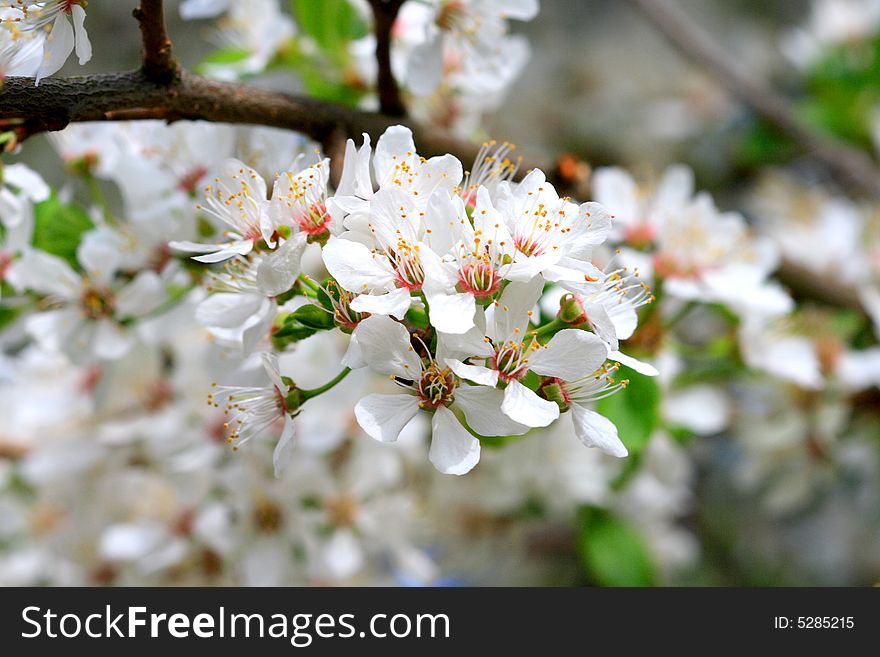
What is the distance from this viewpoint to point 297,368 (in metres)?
1.02

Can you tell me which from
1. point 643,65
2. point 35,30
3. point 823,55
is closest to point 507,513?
point 35,30

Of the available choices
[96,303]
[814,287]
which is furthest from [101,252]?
[814,287]

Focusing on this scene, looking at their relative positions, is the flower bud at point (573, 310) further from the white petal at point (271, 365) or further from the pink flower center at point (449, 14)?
the pink flower center at point (449, 14)

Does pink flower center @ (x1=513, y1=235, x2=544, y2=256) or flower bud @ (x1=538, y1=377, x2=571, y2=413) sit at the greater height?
pink flower center @ (x1=513, y1=235, x2=544, y2=256)

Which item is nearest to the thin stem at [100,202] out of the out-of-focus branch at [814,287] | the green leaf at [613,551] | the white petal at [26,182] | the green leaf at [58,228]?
the green leaf at [58,228]

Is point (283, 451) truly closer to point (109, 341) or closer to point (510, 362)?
point (510, 362)

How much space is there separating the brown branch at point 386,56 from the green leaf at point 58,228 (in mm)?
355

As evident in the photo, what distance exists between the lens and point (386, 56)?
88cm

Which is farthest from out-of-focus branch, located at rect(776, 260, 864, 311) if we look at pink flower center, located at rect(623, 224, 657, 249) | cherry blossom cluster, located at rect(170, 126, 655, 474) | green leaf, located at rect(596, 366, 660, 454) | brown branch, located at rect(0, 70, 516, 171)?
cherry blossom cluster, located at rect(170, 126, 655, 474)

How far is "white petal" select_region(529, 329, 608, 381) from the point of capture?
0.60 m

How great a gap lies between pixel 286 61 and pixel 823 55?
4.22 ft

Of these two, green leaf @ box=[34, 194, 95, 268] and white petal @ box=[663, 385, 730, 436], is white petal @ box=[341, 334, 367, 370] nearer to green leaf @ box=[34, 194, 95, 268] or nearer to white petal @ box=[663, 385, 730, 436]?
green leaf @ box=[34, 194, 95, 268]

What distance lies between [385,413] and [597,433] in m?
0.15

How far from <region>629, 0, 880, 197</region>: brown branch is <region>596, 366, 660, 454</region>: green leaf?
0.95 meters
